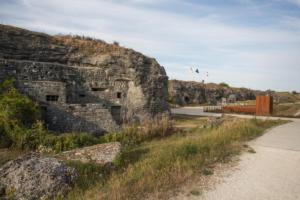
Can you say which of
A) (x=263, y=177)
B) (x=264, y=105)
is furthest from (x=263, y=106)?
(x=263, y=177)

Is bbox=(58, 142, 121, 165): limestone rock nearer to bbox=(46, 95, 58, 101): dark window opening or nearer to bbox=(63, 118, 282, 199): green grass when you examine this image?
bbox=(63, 118, 282, 199): green grass

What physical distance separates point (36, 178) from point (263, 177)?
5139 millimetres

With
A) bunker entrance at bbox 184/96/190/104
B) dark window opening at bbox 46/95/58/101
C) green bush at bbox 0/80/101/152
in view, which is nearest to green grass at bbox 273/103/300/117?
bunker entrance at bbox 184/96/190/104

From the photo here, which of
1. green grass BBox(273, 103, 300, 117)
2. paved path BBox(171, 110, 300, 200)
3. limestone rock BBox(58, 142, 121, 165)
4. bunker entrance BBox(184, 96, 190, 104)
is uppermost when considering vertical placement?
bunker entrance BBox(184, 96, 190, 104)

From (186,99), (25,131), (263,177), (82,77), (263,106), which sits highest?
(82,77)

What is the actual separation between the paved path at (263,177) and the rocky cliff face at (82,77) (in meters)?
8.59

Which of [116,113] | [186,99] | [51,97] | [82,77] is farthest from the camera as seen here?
[186,99]

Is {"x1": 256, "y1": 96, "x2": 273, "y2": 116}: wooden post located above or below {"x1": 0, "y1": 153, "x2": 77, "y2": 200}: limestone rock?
above

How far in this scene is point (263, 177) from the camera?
23.3ft

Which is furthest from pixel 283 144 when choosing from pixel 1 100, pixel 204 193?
pixel 1 100

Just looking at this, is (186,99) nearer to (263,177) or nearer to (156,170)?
(263,177)

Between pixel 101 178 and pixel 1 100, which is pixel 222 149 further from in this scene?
pixel 1 100

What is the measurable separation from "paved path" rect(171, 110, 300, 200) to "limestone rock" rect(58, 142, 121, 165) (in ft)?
9.34

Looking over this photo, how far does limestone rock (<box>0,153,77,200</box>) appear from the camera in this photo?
5831mm
